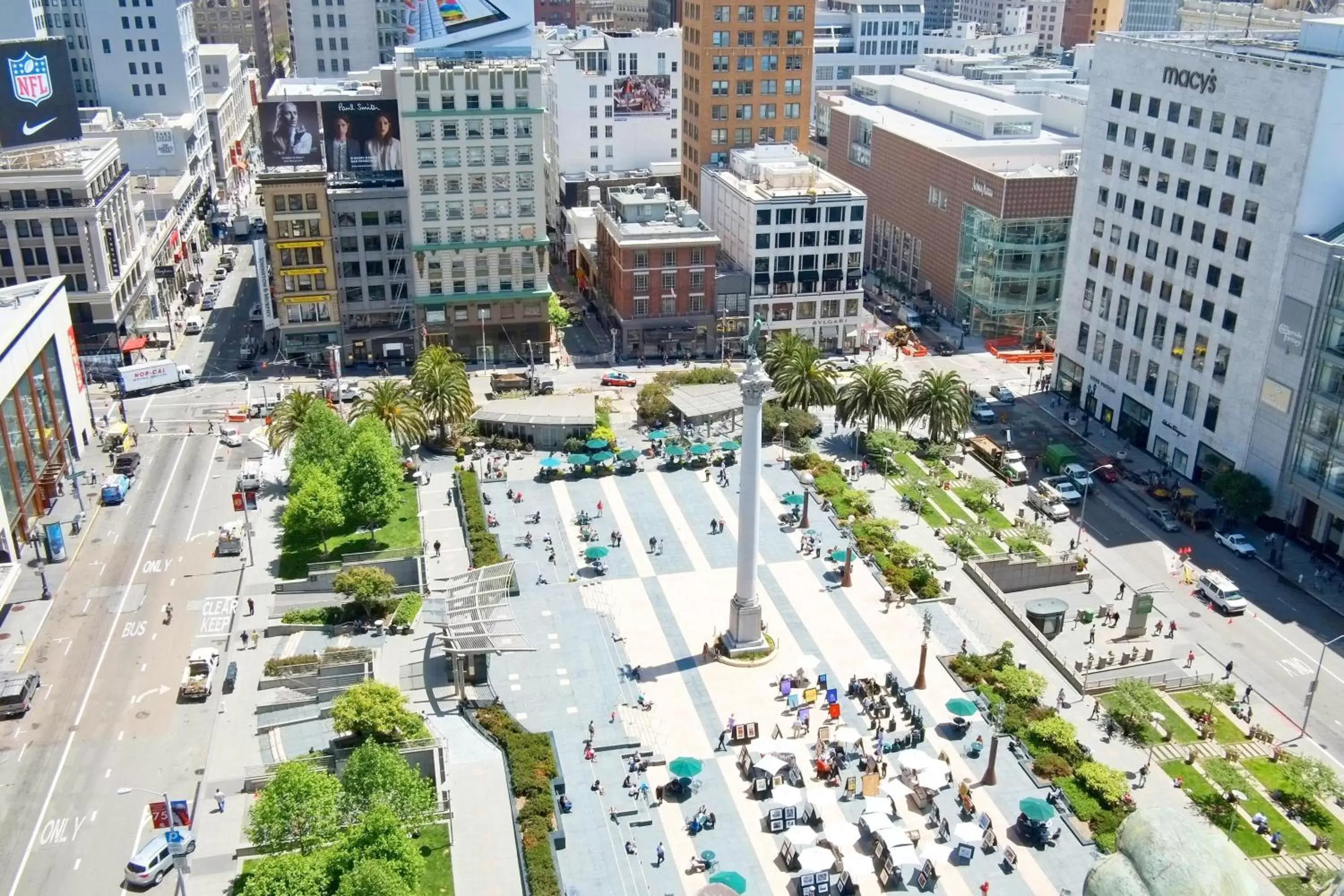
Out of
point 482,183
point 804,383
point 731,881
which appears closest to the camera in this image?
point 731,881

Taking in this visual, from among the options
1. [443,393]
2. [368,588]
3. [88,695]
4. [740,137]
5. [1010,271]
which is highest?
[740,137]

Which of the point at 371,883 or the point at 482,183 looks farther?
the point at 482,183

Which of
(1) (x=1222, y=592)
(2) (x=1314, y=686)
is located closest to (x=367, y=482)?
(1) (x=1222, y=592)

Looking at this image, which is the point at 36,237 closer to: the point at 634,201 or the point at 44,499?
the point at 44,499

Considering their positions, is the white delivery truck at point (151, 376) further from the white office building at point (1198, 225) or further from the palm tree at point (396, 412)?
the white office building at point (1198, 225)

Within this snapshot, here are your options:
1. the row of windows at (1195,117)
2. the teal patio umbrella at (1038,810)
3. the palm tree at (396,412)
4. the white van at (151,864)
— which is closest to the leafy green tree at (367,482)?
the palm tree at (396,412)

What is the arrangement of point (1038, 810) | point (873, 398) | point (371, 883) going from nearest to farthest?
point (371, 883) → point (1038, 810) → point (873, 398)

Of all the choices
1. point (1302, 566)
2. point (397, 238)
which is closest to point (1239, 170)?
point (1302, 566)

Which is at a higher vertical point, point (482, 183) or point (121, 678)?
point (482, 183)

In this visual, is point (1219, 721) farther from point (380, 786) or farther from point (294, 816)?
point (294, 816)
